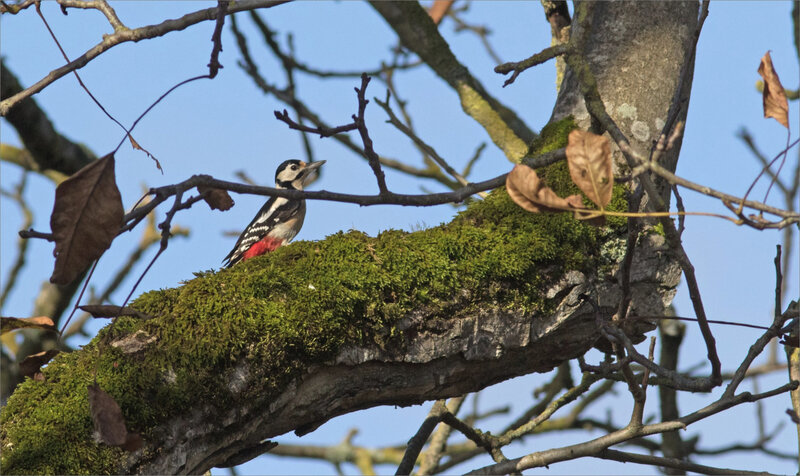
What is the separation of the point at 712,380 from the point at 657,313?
2.00 feet

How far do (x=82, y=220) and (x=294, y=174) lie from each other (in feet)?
17.0

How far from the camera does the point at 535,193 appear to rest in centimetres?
225

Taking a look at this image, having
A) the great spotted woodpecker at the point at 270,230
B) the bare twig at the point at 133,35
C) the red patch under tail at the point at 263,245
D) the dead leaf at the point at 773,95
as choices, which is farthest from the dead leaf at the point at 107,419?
the red patch under tail at the point at 263,245

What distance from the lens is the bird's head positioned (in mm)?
7234

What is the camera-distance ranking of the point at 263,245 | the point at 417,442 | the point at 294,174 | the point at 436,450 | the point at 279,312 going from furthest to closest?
1. the point at 294,174
2. the point at 263,245
3. the point at 436,450
4. the point at 417,442
5. the point at 279,312

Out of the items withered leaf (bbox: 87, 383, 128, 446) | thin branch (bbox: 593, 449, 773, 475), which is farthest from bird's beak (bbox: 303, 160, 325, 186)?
withered leaf (bbox: 87, 383, 128, 446)

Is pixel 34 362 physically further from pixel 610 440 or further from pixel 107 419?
pixel 610 440

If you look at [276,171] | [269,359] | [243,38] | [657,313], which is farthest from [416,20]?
[269,359]

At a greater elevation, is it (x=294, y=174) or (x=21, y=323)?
(x=294, y=174)

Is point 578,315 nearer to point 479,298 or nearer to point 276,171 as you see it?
point 479,298

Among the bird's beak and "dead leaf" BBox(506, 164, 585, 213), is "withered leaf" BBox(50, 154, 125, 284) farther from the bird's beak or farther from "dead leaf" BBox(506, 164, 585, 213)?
the bird's beak

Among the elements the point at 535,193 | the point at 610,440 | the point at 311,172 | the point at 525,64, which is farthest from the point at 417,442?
the point at 311,172

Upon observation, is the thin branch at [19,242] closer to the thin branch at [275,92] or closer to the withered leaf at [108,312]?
the thin branch at [275,92]

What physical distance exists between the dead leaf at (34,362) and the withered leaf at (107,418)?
1.66 ft
